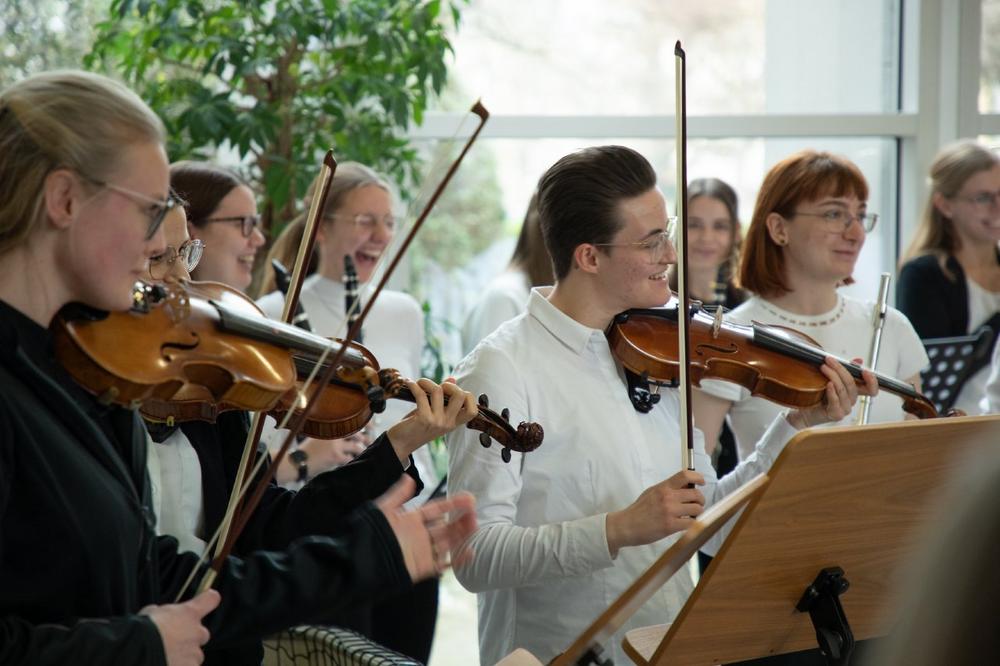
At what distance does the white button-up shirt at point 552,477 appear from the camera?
185 centimetres

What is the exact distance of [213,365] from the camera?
1.53 meters

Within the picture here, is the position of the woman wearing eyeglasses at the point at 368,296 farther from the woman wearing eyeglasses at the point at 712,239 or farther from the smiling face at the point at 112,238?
the smiling face at the point at 112,238

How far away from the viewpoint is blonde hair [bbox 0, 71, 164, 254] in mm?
1184

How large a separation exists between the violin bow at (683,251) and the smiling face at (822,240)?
2.93 ft

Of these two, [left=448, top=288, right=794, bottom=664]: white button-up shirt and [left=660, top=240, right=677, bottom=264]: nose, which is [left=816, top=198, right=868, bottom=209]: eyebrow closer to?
[left=660, top=240, right=677, bottom=264]: nose

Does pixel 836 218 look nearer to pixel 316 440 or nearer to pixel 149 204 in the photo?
pixel 316 440

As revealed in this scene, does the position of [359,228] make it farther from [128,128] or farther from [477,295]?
[128,128]

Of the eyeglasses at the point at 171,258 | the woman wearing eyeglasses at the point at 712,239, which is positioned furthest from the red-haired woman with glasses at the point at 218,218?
the woman wearing eyeglasses at the point at 712,239

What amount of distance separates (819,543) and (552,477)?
1.81ft

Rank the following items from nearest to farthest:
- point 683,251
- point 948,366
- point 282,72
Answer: point 683,251, point 948,366, point 282,72

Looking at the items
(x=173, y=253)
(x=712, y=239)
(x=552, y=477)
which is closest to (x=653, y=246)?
(x=552, y=477)

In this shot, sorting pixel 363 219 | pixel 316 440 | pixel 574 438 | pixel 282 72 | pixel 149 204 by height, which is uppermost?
pixel 282 72

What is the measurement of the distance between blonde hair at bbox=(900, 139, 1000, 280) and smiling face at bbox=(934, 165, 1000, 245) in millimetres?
14

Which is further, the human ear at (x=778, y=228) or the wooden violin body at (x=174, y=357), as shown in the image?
the human ear at (x=778, y=228)
